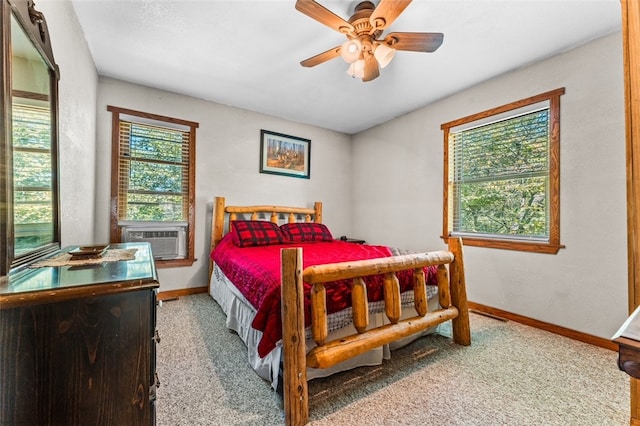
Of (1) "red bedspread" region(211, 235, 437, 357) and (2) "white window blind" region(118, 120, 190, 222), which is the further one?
(2) "white window blind" region(118, 120, 190, 222)

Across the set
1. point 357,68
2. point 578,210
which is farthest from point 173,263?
point 578,210

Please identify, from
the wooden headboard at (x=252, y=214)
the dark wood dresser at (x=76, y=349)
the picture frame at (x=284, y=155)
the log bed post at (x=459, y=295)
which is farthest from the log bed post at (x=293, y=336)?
the picture frame at (x=284, y=155)

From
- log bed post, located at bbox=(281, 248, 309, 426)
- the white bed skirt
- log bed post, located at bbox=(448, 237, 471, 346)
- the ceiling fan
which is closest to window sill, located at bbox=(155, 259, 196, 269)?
the white bed skirt

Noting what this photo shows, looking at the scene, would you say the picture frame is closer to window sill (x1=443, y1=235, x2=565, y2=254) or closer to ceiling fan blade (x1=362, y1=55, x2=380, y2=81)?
ceiling fan blade (x1=362, y1=55, x2=380, y2=81)

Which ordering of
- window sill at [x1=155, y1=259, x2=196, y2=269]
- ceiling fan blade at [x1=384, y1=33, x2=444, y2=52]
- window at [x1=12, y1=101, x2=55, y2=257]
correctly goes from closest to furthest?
window at [x1=12, y1=101, x2=55, y2=257], ceiling fan blade at [x1=384, y1=33, x2=444, y2=52], window sill at [x1=155, y1=259, x2=196, y2=269]

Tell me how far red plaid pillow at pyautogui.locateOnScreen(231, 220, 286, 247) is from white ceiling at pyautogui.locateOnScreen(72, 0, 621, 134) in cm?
159

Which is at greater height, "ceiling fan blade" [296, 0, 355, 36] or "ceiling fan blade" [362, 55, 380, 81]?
"ceiling fan blade" [296, 0, 355, 36]

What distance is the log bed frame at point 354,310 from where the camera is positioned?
4.29 feet

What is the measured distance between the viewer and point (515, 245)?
2592 millimetres

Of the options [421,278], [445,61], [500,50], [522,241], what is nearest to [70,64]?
[421,278]

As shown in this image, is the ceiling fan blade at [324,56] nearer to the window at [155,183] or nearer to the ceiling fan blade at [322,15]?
the ceiling fan blade at [322,15]

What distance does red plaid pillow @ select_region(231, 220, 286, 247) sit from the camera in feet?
9.78

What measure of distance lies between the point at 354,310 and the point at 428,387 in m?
0.68

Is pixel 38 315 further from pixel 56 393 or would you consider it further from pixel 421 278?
pixel 421 278
